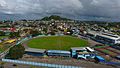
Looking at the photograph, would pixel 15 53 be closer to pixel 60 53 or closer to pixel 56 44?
pixel 60 53

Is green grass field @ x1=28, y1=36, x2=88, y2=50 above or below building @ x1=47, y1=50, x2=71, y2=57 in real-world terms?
below

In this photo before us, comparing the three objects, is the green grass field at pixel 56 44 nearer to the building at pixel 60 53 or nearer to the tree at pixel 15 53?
the building at pixel 60 53

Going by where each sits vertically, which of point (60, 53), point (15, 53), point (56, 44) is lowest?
point (56, 44)

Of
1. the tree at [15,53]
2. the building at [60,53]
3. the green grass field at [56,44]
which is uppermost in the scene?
the tree at [15,53]

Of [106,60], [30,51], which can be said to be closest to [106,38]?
[106,60]

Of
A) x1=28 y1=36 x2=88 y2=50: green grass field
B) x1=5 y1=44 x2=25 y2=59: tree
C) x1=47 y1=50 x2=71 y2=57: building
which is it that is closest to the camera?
x1=5 y1=44 x2=25 y2=59: tree

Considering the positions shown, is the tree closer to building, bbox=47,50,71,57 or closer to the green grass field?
building, bbox=47,50,71,57

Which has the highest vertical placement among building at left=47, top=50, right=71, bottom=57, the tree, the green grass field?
the tree

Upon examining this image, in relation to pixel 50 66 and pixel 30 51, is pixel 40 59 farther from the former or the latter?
pixel 50 66

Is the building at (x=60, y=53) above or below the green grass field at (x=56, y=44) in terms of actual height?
above

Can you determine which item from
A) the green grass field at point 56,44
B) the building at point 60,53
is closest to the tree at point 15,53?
the building at point 60,53

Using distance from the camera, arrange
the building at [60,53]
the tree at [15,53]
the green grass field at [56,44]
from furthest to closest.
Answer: the green grass field at [56,44], the building at [60,53], the tree at [15,53]

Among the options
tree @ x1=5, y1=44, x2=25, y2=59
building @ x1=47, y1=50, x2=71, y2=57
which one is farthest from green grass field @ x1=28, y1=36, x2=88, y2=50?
tree @ x1=5, y1=44, x2=25, y2=59

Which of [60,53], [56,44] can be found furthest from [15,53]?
[56,44]
